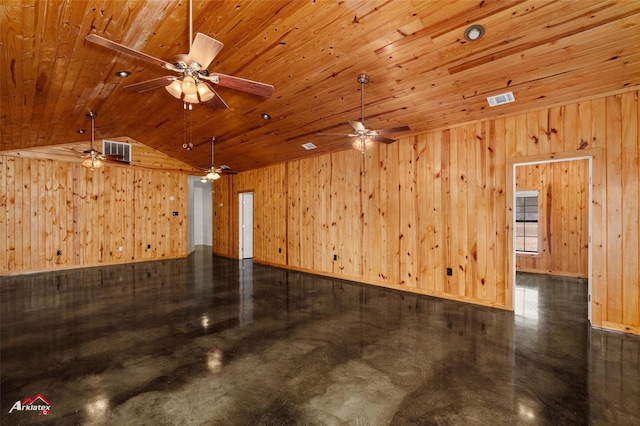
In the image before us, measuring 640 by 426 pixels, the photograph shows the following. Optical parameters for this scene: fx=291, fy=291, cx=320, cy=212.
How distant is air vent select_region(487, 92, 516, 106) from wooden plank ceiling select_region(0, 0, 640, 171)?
12cm

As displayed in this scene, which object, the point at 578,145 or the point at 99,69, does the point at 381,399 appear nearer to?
the point at 578,145

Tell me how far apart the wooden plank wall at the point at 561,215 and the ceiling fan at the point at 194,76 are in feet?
23.2

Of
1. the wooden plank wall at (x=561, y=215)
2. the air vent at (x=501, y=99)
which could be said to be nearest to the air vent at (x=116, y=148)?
the air vent at (x=501, y=99)

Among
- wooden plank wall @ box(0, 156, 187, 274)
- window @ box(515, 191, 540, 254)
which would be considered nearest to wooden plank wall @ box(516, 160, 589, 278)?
window @ box(515, 191, 540, 254)

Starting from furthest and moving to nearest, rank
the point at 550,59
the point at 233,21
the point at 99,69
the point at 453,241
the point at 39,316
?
the point at 453,241 → the point at 39,316 → the point at 99,69 → the point at 550,59 → the point at 233,21

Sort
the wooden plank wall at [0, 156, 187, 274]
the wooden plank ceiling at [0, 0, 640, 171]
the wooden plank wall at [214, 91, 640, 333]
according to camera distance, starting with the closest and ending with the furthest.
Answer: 1. the wooden plank ceiling at [0, 0, 640, 171]
2. the wooden plank wall at [214, 91, 640, 333]
3. the wooden plank wall at [0, 156, 187, 274]

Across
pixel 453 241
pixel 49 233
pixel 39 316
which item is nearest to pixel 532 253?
pixel 453 241

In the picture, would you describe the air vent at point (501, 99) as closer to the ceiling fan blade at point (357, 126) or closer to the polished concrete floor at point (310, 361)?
the ceiling fan blade at point (357, 126)

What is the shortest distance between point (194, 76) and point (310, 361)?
2.88m

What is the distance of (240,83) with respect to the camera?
2.63 m

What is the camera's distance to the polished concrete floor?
2.20 m

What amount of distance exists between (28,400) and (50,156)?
746 cm

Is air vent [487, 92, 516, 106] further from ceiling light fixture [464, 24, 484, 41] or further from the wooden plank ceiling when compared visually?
ceiling light fixture [464, 24, 484, 41]

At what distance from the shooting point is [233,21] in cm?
293
